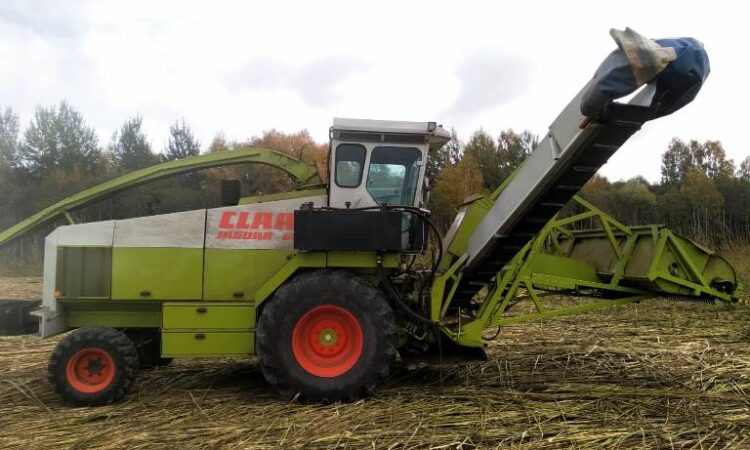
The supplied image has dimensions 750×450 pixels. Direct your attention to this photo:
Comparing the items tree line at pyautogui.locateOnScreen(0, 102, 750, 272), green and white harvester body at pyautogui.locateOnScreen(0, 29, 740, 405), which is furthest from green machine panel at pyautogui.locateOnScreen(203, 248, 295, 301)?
tree line at pyautogui.locateOnScreen(0, 102, 750, 272)

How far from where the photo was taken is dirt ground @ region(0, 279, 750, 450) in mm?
4184

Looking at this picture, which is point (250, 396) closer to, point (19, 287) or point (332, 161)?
point (332, 161)

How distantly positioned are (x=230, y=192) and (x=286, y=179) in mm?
9455

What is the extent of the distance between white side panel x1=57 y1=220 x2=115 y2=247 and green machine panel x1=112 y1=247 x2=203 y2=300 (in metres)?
0.16

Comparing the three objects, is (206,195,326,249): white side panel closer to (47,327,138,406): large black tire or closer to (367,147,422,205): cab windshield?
(367,147,422,205): cab windshield

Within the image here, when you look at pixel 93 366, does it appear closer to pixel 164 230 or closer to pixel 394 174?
pixel 164 230

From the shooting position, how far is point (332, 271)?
5.48 metres

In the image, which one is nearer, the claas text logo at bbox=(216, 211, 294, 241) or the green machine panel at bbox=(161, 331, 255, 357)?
the green machine panel at bbox=(161, 331, 255, 357)

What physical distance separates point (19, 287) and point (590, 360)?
15256 millimetres

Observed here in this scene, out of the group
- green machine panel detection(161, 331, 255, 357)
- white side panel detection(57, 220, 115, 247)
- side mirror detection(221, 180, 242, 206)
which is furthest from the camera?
side mirror detection(221, 180, 242, 206)

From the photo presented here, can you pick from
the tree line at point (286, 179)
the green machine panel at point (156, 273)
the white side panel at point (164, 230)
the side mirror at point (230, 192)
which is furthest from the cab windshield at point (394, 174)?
the tree line at point (286, 179)

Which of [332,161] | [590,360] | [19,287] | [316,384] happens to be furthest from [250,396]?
[19,287]

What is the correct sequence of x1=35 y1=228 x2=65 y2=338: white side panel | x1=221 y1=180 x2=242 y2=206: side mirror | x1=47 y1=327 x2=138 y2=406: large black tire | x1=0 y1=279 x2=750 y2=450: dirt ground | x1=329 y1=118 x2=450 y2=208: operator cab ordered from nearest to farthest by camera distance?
x1=0 y1=279 x2=750 y2=450: dirt ground < x1=47 y1=327 x2=138 y2=406: large black tire < x1=35 y1=228 x2=65 y2=338: white side panel < x1=329 y1=118 x2=450 y2=208: operator cab < x1=221 y1=180 x2=242 y2=206: side mirror

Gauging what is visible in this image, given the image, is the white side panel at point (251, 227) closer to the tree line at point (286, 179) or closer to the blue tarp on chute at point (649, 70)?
the blue tarp on chute at point (649, 70)
